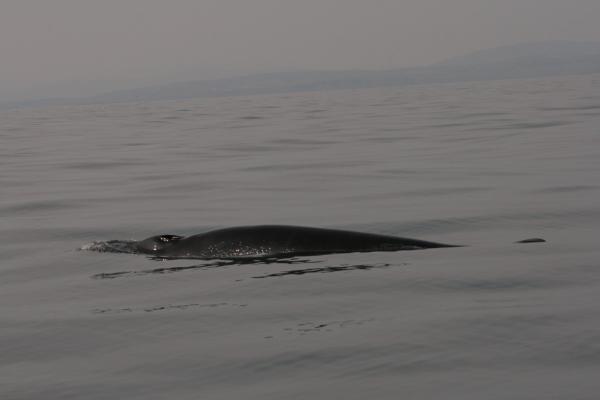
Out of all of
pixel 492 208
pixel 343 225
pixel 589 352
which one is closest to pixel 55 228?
pixel 343 225

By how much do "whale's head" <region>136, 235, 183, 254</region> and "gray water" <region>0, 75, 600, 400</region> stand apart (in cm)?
27

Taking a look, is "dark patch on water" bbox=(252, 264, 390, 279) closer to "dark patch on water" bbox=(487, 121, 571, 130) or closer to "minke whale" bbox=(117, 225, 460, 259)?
"minke whale" bbox=(117, 225, 460, 259)

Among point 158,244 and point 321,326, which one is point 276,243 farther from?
point 321,326

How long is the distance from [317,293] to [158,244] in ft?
8.35

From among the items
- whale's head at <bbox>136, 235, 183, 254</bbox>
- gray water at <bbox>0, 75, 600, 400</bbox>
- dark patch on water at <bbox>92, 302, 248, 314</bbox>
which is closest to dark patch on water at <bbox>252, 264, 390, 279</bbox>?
gray water at <bbox>0, 75, 600, 400</bbox>

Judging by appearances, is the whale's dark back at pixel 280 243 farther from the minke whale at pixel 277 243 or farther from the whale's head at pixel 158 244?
Answer: the whale's head at pixel 158 244

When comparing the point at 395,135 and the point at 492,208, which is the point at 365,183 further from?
the point at 395,135

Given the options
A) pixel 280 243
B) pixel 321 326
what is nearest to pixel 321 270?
pixel 280 243

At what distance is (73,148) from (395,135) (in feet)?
27.7

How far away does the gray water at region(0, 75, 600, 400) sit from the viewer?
5273 mm

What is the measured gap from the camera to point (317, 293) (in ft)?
24.3

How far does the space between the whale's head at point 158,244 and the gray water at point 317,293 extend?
266mm

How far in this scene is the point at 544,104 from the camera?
4175 cm

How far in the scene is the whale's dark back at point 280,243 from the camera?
894 cm
